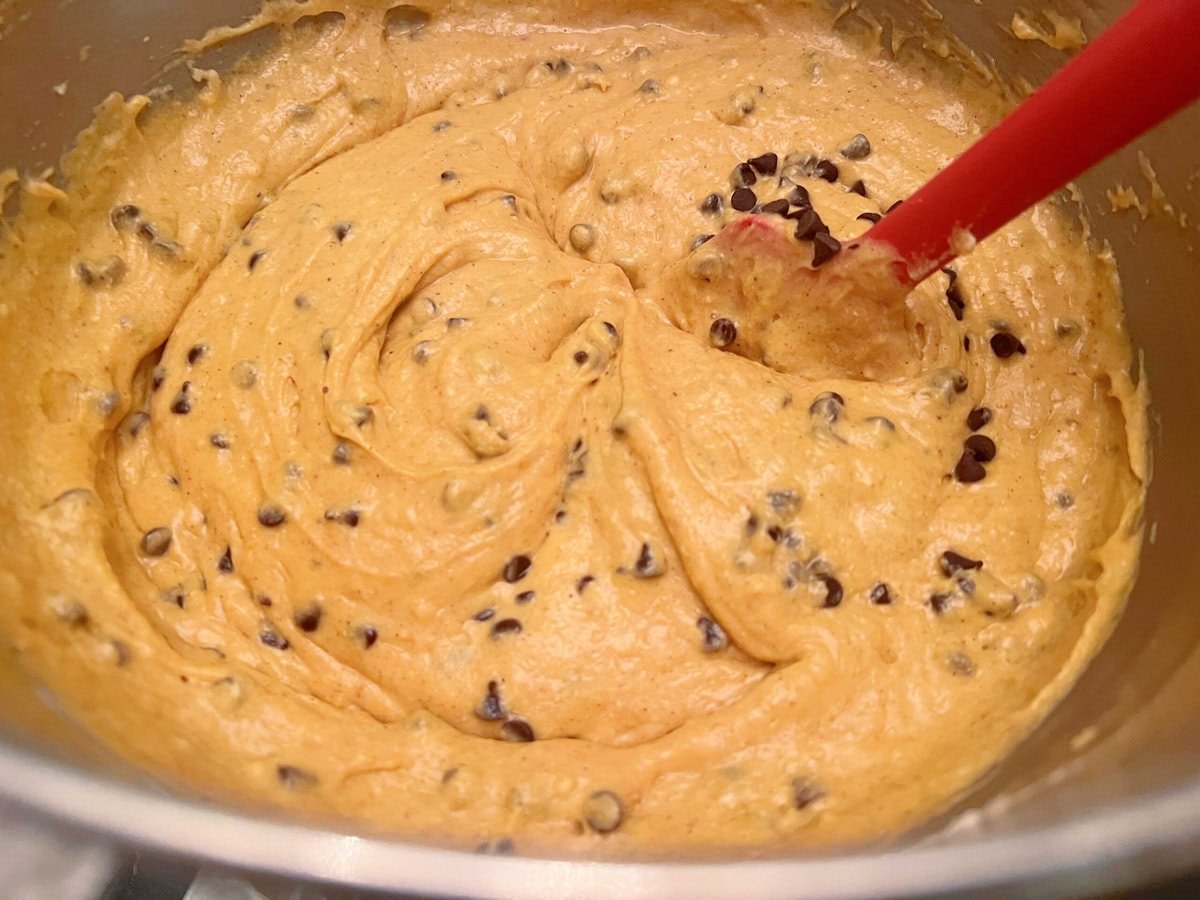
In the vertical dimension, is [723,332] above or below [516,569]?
above

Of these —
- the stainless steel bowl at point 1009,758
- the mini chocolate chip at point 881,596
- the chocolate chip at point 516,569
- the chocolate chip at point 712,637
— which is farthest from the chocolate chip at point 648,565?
the stainless steel bowl at point 1009,758

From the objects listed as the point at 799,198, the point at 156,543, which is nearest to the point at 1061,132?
the point at 799,198

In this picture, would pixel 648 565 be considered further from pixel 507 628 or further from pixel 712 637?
pixel 507 628

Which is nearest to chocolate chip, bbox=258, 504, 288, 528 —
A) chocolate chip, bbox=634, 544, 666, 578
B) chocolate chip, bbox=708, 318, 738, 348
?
chocolate chip, bbox=634, 544, 666, 578

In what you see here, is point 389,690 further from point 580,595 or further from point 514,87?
point 514,87

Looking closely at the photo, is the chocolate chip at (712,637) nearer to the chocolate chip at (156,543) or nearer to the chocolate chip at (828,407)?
the chocolate chip at (828,407)

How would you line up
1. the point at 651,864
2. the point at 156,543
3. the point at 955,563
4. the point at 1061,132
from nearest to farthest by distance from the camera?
the point at 651,864 < the point at 1061,132 < the point at 955,563 < the point at 156,543

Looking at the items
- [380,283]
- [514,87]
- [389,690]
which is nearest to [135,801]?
[389,690]
